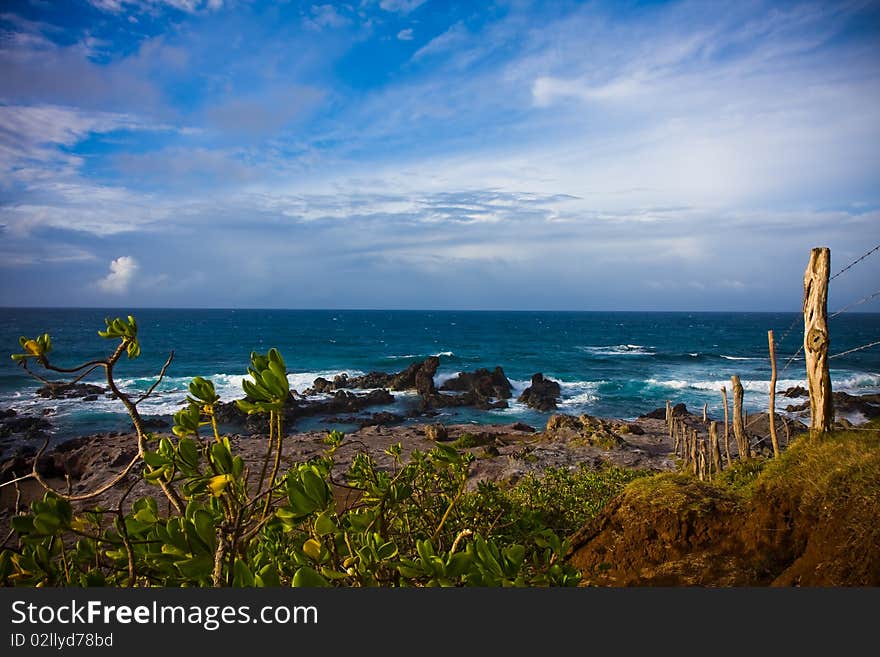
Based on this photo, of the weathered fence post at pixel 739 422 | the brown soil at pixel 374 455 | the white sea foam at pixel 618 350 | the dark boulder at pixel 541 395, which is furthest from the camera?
the white sea foam at pixel 618 350

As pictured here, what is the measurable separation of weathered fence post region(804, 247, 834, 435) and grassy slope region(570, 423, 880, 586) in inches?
Result: 9.1

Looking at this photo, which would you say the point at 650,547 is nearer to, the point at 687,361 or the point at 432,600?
the point at 432,600

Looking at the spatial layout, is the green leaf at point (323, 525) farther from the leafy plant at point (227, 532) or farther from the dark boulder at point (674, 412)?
the dark boulder at point (674, 412)

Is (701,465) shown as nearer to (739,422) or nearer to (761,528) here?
(739,422)

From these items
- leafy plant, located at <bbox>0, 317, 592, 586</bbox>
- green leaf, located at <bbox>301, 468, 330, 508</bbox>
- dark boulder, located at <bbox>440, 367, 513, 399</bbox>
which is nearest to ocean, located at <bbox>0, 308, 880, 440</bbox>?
dark boulder, located at <bbox>440, 367, 513, 399</bbox>

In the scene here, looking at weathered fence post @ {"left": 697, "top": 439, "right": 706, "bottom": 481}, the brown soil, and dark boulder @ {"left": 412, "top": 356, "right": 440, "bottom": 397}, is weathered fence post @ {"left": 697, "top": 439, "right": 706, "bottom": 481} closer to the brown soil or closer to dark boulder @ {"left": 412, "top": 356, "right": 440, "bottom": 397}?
the brown soil

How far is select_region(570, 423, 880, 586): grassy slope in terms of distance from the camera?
3.12 meters

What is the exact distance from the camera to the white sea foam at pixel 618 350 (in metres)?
41.9

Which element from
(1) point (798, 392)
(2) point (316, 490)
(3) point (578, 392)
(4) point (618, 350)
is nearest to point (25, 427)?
(2) point (316, 490)

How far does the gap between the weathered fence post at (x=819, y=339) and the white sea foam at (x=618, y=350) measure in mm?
37959

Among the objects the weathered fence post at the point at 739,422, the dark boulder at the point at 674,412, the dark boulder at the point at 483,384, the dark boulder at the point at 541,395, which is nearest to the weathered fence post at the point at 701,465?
the weathered fence post at the point at 739,422

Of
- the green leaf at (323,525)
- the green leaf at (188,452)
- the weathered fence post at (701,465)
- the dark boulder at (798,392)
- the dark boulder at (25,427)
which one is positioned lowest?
the dark boulder at (798,392)

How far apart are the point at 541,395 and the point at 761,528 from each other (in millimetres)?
21170

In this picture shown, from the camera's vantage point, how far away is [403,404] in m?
24.0
